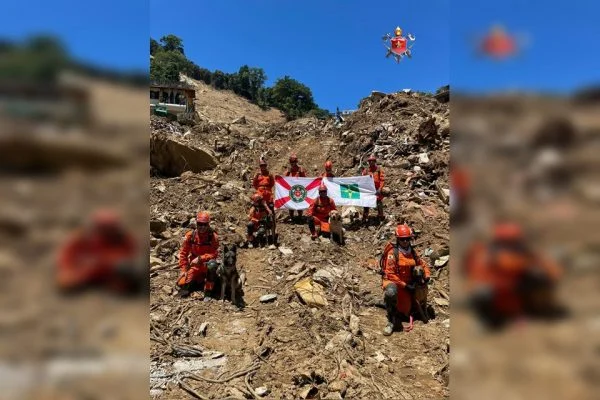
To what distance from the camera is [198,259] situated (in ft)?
27.0

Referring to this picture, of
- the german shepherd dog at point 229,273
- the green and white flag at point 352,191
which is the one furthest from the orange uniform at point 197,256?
the green and white flag at point 352,191

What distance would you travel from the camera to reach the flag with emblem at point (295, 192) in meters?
11.0

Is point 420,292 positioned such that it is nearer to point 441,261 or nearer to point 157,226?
point 441,261

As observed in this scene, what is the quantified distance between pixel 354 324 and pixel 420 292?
46.9 inches

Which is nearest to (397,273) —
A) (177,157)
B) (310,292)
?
(310,292)

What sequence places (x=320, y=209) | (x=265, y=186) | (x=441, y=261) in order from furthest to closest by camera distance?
(x=265, y=186)
(x=320, y=209)
(x=441, y=261)

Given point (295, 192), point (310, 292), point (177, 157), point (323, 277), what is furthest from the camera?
point (177, 157)

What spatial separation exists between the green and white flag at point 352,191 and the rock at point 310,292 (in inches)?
124
